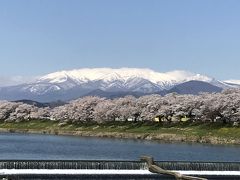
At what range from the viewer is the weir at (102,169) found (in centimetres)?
4534

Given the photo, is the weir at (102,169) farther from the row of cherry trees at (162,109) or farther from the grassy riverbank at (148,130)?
Answer: the row of cherry trees at (162,109)

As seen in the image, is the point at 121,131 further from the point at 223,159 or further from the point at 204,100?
the point at 223,159

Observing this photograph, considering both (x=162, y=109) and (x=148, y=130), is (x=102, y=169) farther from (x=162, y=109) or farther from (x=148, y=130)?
(x=162, y=109)

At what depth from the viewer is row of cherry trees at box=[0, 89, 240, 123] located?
→ 126062mm

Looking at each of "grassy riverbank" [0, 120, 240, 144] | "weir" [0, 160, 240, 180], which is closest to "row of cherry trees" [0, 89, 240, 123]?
"grassy riverbank" [0, 120, 240, 144]

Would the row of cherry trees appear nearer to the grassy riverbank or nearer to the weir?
the grassy riverbank

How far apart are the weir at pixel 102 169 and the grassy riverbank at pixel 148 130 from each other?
183ft

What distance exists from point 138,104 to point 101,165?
11065 cm

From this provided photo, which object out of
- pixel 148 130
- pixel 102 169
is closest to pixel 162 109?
pixel 148 130

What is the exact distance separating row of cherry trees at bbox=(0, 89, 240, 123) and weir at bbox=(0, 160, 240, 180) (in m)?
72.2

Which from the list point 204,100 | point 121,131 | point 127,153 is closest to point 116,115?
point 121,131

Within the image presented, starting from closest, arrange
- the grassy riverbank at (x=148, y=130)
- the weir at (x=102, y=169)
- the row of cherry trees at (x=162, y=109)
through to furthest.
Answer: the weir at (x=102, y=169) → the grassy riverbank at (x=148, y=130) → the row of cherry trees at (x=162, y=109)

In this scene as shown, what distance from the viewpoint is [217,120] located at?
5084 inches

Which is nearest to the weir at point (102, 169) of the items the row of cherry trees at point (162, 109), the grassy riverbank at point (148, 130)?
the grassy riverbank at point (148, 130)
